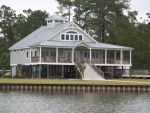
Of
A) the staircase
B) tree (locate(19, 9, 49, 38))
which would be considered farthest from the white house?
tree (locate(19, 9, 49, 38))

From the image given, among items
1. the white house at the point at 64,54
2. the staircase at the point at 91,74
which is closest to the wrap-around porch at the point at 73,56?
the white house at the point at 64,54

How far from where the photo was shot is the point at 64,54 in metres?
83.6

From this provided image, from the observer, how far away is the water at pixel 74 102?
43531 mm

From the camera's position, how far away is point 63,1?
112m

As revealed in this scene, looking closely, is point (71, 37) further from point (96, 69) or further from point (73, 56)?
point (96, 69)

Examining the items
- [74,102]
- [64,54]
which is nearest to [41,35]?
[64,54]

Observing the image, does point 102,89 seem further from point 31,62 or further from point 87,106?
point 31,62

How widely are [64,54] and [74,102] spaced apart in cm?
3395

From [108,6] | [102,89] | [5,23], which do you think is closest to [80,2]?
[108,6]

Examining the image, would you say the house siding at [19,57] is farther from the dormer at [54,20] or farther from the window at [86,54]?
the window at [86,54]

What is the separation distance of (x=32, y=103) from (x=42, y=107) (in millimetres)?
3282

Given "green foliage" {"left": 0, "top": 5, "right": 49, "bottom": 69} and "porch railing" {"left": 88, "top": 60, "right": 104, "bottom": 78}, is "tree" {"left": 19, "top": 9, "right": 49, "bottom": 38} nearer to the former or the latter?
"green foliage" {"left": 0, "top": 5, "right": 49, "bottom": 69}

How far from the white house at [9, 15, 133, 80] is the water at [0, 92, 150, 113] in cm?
1838

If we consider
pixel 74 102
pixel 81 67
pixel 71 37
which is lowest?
pixel 74 102
